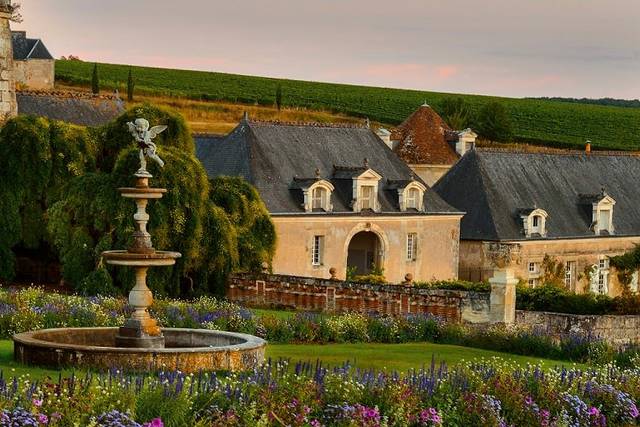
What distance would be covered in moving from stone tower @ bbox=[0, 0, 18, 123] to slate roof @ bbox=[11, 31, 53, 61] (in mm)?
46526

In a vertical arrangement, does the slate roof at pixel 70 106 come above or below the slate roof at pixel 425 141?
below

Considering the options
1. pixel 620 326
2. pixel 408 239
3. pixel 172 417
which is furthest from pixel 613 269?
pixel 172 417

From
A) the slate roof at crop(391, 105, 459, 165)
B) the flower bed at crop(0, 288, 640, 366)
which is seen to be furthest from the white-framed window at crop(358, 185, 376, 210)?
the flower bed at crop(0, 288, 640, 366)

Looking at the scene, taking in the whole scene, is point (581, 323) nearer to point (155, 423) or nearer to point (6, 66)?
point (6, 66)

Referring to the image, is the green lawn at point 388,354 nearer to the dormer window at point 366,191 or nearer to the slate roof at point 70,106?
the dormer window at point 366,191

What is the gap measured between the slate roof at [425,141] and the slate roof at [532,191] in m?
4.61

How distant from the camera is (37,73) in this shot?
85.7 meters

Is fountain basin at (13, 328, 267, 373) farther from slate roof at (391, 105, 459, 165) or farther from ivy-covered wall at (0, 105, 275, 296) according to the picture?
slate roof at (391, 105, 459, 165)

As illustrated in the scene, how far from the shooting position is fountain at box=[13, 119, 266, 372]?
55.8ft

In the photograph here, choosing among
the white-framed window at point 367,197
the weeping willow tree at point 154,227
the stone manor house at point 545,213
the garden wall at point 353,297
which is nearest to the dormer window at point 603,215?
the stone manor house at point 545,213

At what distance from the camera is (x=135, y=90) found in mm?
97750

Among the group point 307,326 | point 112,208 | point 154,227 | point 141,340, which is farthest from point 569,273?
point 141,340

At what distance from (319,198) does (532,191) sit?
440 inches

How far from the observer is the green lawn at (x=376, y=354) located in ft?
63.4
